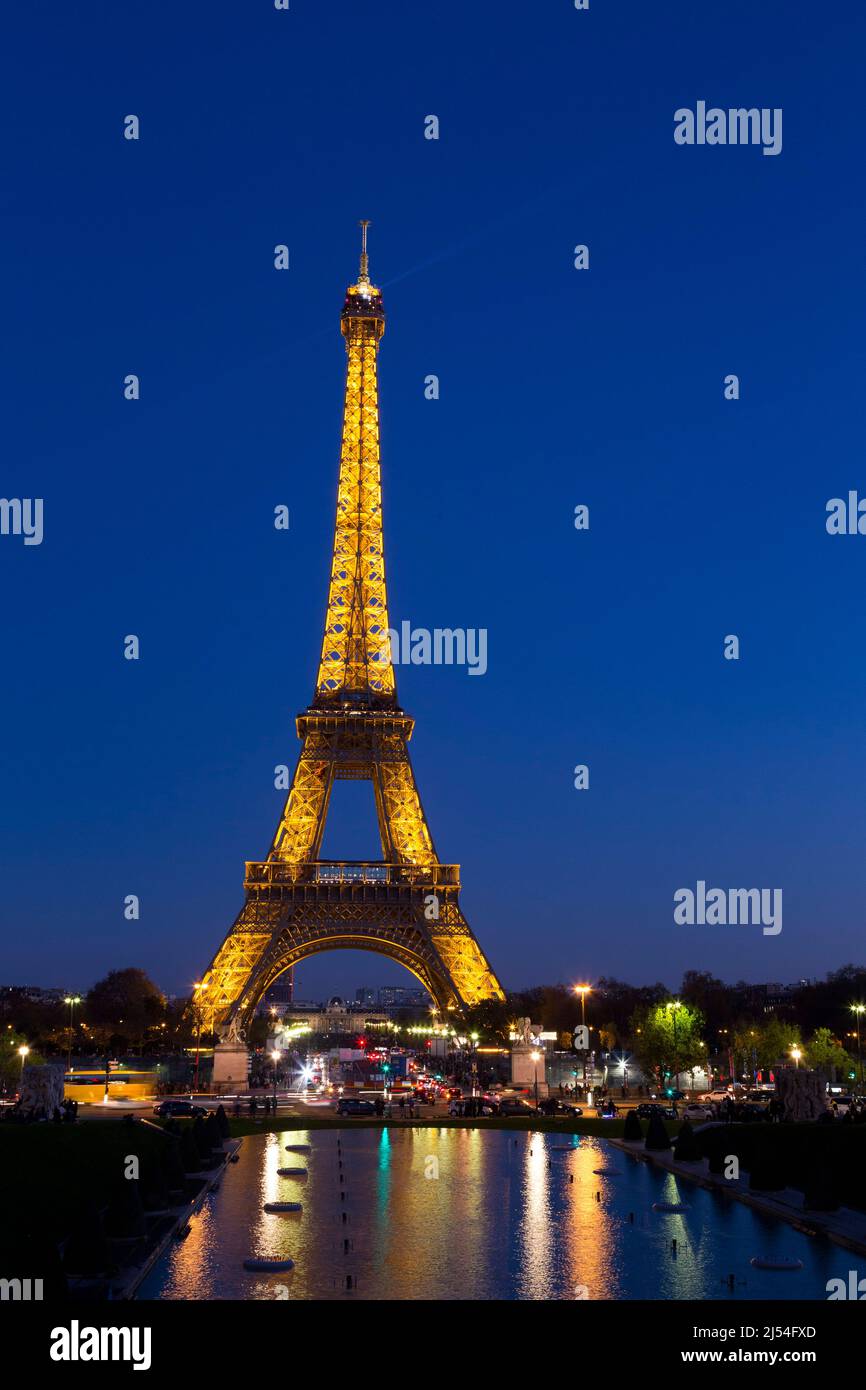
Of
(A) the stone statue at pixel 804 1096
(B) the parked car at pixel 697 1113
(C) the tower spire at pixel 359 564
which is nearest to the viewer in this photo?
(A) the stone statue at pixel 804 1096

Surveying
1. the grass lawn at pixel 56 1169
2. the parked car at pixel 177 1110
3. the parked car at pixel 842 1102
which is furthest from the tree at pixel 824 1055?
the grass lawn at pixel 56 1169

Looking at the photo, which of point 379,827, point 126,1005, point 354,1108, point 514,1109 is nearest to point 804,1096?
point 514,1109

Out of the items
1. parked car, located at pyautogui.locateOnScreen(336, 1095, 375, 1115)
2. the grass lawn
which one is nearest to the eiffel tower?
parked car, located at pyautogui.locateOnScreen(336, 1095, 375, 1115)

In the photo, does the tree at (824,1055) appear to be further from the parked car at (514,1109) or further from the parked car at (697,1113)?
the parked car at (514,1109)

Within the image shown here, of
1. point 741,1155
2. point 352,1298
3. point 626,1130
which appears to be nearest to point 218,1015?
point 626,1130

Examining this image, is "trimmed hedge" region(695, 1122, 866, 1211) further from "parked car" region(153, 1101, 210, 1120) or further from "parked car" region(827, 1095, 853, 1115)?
"parked car" region(827, 1095, 853, 1115)
